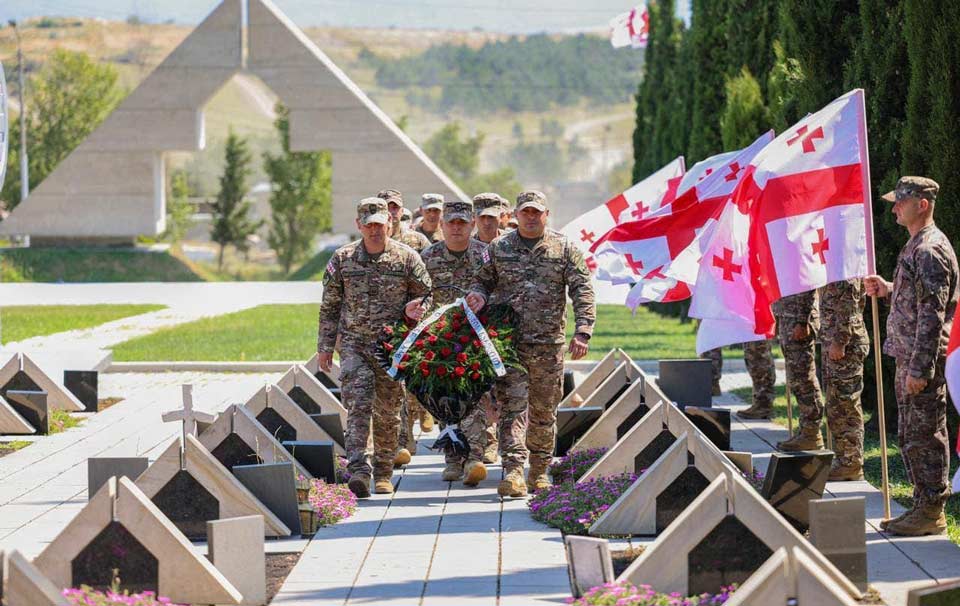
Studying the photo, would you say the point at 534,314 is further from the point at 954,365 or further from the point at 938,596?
the point at 938,596

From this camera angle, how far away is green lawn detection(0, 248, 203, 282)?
44531 millimetres

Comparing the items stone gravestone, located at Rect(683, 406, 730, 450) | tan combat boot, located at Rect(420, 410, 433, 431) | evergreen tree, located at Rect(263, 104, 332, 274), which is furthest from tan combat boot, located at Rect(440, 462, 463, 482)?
evergreen tree, located at Rect(263, 104, 332, 274)

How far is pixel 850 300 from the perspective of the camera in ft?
38.5

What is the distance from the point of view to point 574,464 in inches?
461

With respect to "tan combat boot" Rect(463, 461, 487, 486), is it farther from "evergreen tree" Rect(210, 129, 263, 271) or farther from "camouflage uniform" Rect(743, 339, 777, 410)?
"evergreen tree" Rect(210, 129, 263, 271)

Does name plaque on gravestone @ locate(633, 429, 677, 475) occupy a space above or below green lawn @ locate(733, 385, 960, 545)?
above

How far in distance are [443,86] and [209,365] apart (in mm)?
180153

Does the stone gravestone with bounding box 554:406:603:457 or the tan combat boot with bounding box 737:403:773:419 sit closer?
the stone gravestone with bounding box 554:406:603:457

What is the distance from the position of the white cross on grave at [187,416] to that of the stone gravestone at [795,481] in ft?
12.1

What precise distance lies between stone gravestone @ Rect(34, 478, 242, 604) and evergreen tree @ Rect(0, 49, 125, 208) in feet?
216

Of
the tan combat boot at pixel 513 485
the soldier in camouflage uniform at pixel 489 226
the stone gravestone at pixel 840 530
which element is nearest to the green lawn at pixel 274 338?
the soldier in camouflage uniform at pixel 489 226

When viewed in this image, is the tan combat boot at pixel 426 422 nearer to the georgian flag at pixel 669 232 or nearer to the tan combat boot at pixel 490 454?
the tan combat boot at pixel 490 454

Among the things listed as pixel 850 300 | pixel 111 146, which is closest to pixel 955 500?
pixel 850 300

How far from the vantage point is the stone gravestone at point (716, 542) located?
7598mm
